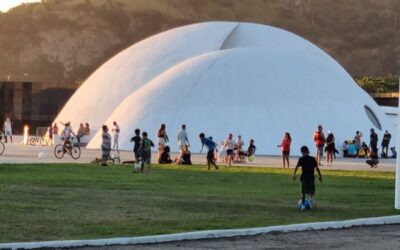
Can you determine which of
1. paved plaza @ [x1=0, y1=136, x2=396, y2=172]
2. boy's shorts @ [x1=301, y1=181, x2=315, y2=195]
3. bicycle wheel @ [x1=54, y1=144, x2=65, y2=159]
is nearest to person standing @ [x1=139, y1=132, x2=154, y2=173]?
paved plaza @ [x1=0, y1=136, x2=396, y2=172]

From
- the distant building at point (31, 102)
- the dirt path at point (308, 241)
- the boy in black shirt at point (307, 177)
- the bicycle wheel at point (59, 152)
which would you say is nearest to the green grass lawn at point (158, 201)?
the boy in black shirt at point (307, 177)

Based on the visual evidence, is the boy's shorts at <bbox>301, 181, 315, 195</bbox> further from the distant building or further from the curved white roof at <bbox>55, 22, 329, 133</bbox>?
the distant building

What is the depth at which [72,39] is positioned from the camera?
169625 mm

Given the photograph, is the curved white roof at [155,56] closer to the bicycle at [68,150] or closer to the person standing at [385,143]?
the person standing at [385,143]

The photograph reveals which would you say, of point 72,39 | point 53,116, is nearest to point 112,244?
point 53,116

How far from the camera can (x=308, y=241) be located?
466 inches

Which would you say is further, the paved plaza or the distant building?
the distant building

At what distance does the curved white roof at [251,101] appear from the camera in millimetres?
42219

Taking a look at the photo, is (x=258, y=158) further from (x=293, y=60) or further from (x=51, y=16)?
→ (x=51, y=16)

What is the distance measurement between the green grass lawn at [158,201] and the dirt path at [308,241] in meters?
0.81

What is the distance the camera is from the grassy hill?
160 metres

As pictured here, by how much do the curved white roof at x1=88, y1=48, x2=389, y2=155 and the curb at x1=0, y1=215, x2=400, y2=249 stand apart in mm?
27448

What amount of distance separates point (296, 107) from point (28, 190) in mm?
26995

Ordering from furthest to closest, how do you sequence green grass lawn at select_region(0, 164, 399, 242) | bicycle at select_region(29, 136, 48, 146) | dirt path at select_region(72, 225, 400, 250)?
bicycle at select_region(29, 136, 48, 146)
green grass lawn at select_region(0, 164, 399, 242)
dirt path at select_region(72, 225, 400, 250)
